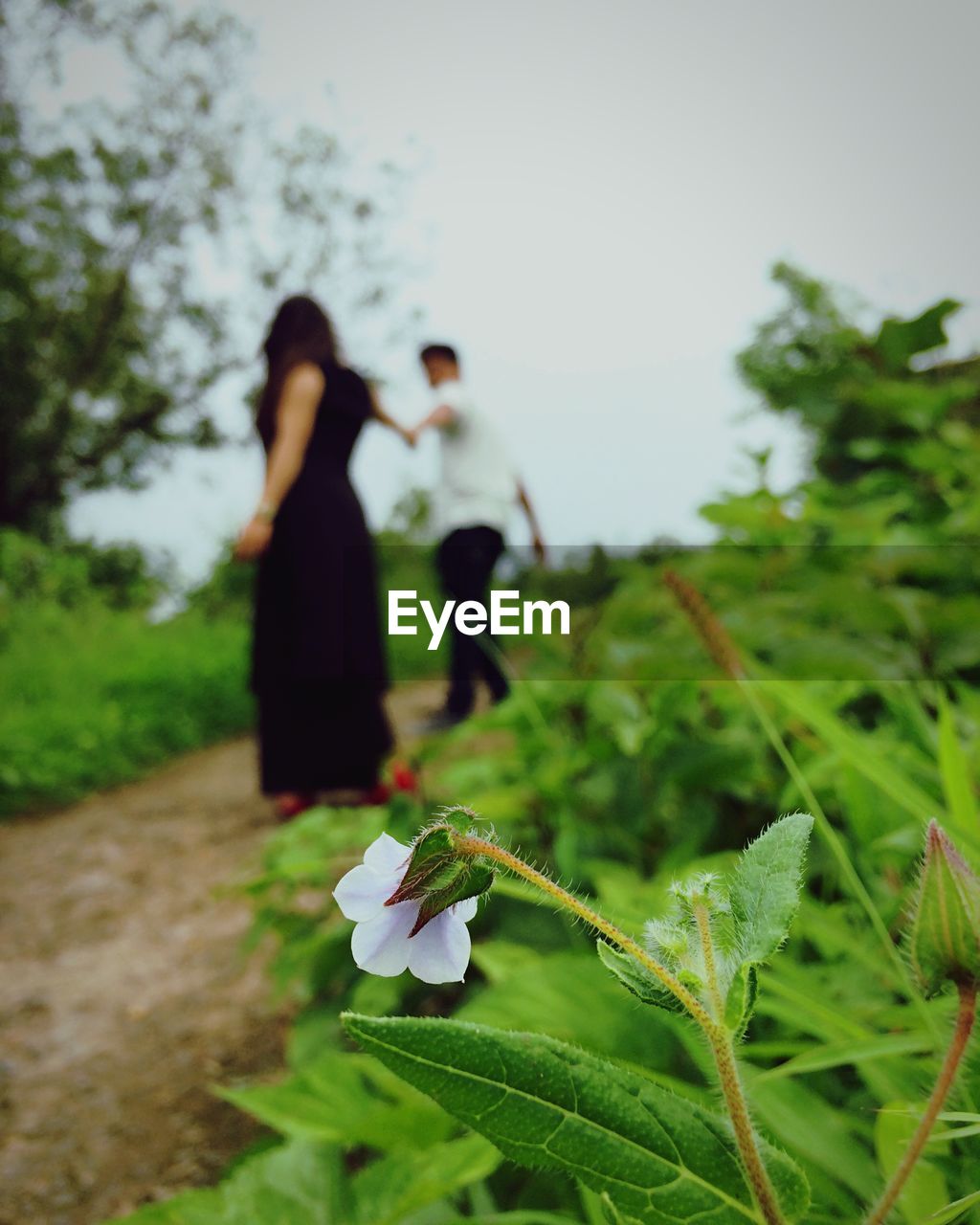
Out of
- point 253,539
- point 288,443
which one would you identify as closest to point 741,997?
point 253,539

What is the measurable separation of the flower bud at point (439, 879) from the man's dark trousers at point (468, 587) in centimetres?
392

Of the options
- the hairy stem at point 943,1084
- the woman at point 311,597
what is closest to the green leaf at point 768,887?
the hairy stem at point 943,1084

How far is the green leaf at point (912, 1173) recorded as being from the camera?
0.55 m

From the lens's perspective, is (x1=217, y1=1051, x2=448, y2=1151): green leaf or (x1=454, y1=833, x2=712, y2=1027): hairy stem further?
(x1=217, y1=1051, x2=448, y2=1151): green leaf

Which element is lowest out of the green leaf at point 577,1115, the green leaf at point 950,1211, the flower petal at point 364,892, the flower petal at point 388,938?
the green leaf at point 950,1211

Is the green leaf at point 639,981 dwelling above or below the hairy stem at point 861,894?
above

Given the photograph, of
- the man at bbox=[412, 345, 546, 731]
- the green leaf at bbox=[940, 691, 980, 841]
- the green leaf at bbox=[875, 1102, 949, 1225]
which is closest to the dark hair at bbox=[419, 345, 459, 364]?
the man at bbox=[412, 345, 546, 731]

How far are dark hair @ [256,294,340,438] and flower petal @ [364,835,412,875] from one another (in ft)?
11.9

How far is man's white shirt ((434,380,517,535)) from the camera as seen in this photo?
4.46 metres

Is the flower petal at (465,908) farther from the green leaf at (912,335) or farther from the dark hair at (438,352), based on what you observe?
the dark hair at (438,352)

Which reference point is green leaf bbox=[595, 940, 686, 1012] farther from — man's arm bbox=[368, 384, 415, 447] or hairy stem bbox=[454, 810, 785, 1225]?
man's arm bbox=[368, 384, 415, 447]

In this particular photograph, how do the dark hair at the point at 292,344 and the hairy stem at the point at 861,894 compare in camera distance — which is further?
the dark hair at the point at 292,344

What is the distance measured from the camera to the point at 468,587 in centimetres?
439

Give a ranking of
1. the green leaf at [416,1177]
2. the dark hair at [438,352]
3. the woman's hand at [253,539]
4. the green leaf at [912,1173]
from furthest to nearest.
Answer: the dark hair at [438,352]
the woman's hand at [253,539]
the green leaf at [416,1177]
the green leaf at [912,1173]
